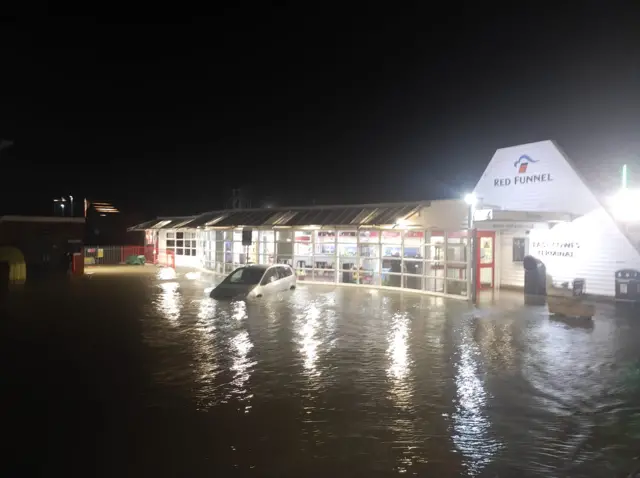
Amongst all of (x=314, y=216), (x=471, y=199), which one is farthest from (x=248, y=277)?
(x=471, y=199)

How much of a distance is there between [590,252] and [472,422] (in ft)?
48.7

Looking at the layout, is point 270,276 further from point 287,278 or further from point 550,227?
point 550,227

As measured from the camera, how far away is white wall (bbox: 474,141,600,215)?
20016 millimetres

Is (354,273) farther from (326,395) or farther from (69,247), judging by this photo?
(69,247)

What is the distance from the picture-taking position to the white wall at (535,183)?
2002 cm

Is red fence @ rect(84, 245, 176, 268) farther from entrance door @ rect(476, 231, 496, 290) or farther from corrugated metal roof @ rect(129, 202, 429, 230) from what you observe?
entrance door @ rect(476, 231, 496, 290)

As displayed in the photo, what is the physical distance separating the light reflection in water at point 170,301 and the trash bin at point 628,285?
46.0 ft

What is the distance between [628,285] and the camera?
58.8 ft

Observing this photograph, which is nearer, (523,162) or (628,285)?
(628,285)

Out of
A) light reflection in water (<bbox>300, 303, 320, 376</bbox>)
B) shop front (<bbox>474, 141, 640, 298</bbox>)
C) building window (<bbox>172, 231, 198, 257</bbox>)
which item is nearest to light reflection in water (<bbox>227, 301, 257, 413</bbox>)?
A: light reflection in water (<bbox>300, 303, 320, 376</bbox>)

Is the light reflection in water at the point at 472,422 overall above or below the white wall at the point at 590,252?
below

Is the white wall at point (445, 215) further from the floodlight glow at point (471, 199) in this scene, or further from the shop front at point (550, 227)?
the floodlight glow at point (471, 199)

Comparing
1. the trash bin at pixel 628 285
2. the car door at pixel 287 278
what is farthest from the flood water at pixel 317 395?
the car door at pixel 287 278

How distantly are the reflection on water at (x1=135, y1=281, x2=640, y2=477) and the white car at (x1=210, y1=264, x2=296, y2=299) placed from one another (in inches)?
117
